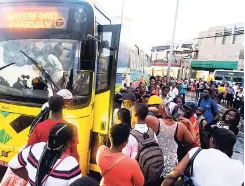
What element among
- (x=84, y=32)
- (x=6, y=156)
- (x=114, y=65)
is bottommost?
(x=6, y=156)

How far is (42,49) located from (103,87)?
1.14 m

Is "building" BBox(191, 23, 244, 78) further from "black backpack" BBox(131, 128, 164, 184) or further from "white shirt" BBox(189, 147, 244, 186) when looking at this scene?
"white shirt" BBox(189, 147, 244, 186)

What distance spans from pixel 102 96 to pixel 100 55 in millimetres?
677

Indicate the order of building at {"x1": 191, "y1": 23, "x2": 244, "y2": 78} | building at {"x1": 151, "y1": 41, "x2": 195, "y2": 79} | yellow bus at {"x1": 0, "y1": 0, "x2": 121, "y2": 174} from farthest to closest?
building at {"x1": 151, "y1": 41, "x2": 195, "y2": 79} < building at {"x1": 191, "y1": 23, "x2": 244, "y2": 78} < yellow bus at {"x1": 0, "y1": 0, "x2": 121, "y2": 174}

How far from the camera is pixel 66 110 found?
4.38 metres

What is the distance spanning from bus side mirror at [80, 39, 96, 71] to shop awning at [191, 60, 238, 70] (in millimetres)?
38933

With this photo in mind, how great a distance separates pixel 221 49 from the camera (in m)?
46.5

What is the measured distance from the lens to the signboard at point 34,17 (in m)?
4.52

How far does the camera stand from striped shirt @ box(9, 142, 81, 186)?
2.24 m

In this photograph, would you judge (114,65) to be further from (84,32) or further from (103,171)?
(103,171)

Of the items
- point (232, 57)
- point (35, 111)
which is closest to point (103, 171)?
point (35, 111)

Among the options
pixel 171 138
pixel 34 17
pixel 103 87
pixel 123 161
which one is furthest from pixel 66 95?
pixel 123 161

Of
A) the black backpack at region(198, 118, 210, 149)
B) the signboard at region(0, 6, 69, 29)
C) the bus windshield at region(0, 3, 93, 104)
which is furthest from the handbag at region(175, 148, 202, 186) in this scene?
the signboard at region(0, 6, 69, 29)

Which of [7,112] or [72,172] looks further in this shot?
[7,112]
